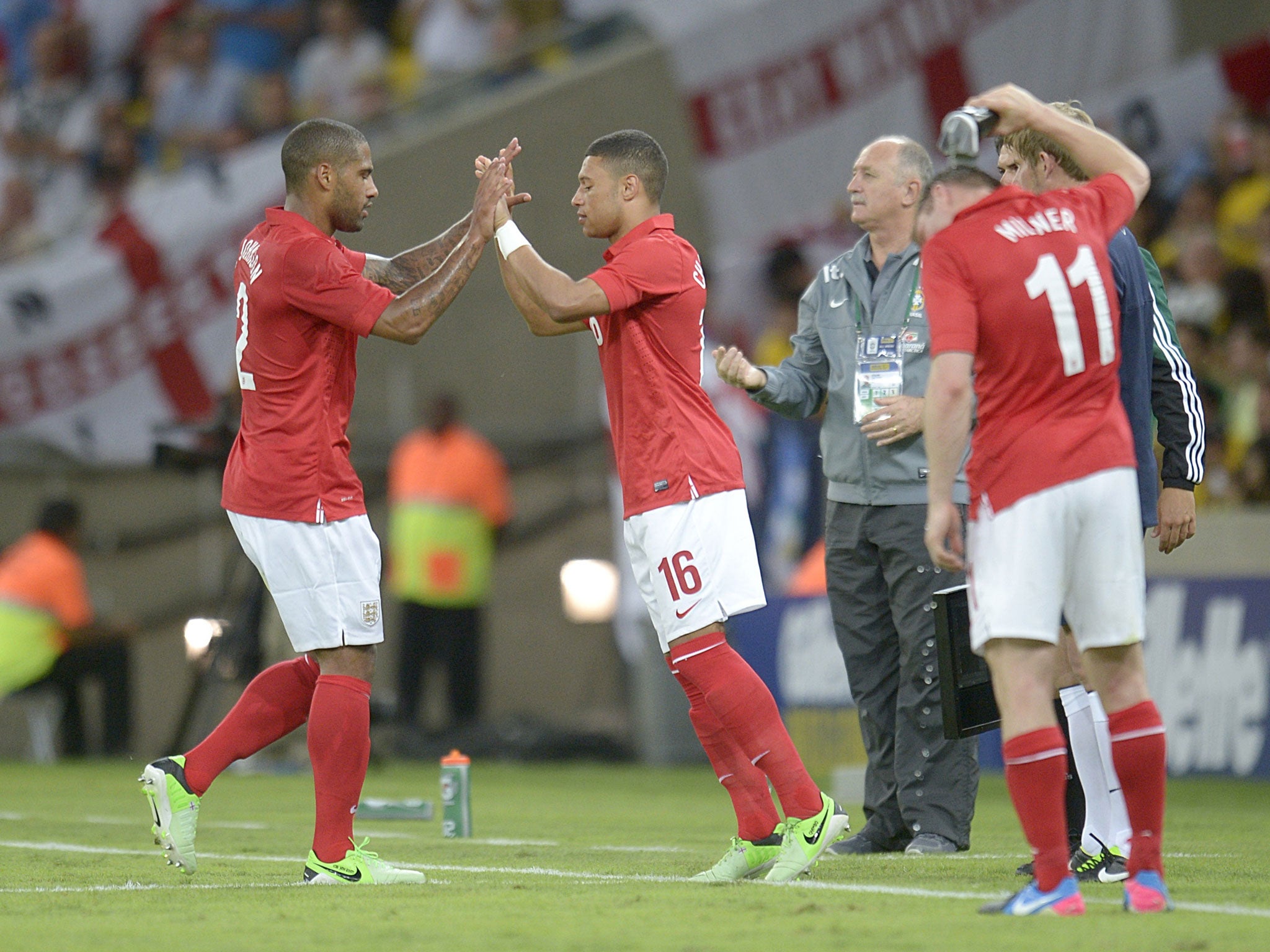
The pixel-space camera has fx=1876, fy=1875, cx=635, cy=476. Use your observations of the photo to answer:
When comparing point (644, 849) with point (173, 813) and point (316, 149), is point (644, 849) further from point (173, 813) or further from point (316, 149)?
point (316, 149)

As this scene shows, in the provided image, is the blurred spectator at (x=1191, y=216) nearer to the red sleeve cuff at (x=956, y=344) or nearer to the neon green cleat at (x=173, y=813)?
the red sleeve cuff at (x=956, y=344)

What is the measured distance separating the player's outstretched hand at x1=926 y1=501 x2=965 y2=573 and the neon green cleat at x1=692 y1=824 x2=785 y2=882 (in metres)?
1.38

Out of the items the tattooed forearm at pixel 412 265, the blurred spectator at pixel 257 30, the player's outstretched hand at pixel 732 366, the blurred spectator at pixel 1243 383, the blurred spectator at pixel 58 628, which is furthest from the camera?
the blurred spectator at pixel 257 30

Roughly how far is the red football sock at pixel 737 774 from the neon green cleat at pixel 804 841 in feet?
0.37

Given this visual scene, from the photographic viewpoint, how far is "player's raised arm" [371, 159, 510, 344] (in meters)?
5.41

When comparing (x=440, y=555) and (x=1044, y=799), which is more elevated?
(x=440, y=555)

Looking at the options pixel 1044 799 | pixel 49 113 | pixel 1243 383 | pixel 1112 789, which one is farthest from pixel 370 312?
pixel 49 113

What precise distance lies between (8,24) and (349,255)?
45.9ft

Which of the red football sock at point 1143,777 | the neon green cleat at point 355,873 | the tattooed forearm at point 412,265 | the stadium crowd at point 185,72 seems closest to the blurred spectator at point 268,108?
the stadium crowd at point 185,72

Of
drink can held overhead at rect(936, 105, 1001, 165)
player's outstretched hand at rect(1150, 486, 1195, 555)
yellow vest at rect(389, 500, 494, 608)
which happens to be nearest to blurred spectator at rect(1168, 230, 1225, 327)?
yellow vest at rect(389, 500, 494, 608)

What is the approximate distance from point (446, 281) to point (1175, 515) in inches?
90.2

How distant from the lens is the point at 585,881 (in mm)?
5453

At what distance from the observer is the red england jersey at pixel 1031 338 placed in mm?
4402

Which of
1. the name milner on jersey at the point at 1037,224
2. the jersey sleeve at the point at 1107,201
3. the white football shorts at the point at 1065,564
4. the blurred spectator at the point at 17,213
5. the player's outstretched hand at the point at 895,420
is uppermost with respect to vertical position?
the blurred spectator at the point at 17,213
